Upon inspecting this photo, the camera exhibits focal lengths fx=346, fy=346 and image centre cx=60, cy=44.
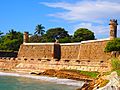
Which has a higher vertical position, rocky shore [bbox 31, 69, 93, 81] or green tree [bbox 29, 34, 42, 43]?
green tree [bbox 29, 34, 42, 43]

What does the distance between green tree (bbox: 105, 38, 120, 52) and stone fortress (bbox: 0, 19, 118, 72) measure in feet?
2.87

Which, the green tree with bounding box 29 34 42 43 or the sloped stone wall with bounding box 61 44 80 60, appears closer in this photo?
the sloped stone wall with bounding box 61 44 80 60

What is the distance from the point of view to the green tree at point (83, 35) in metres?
80.9

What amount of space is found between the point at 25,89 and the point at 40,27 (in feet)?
234

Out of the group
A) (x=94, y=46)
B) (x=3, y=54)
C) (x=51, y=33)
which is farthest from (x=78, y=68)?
(x=51, y=33)

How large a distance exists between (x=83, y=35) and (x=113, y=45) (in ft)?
125

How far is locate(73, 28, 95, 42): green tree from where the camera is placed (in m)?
80.9

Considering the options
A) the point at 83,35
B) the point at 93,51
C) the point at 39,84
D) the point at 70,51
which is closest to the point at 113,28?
the point at 93,51

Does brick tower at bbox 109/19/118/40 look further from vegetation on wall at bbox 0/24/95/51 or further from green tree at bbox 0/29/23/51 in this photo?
green tree at bbox 0/29/23/51

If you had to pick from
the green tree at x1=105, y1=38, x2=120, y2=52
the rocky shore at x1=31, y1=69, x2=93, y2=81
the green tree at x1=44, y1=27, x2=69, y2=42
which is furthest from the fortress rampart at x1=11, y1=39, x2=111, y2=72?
the green tree at x1=44, y1=27, x2=69, y2=42

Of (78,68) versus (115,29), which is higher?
(115,29)

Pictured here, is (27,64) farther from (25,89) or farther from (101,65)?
(25,89)

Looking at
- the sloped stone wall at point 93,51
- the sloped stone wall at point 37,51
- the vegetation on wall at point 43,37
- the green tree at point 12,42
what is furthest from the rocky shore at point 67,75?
the green tree at point 12,42

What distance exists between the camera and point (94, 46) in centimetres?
4919
